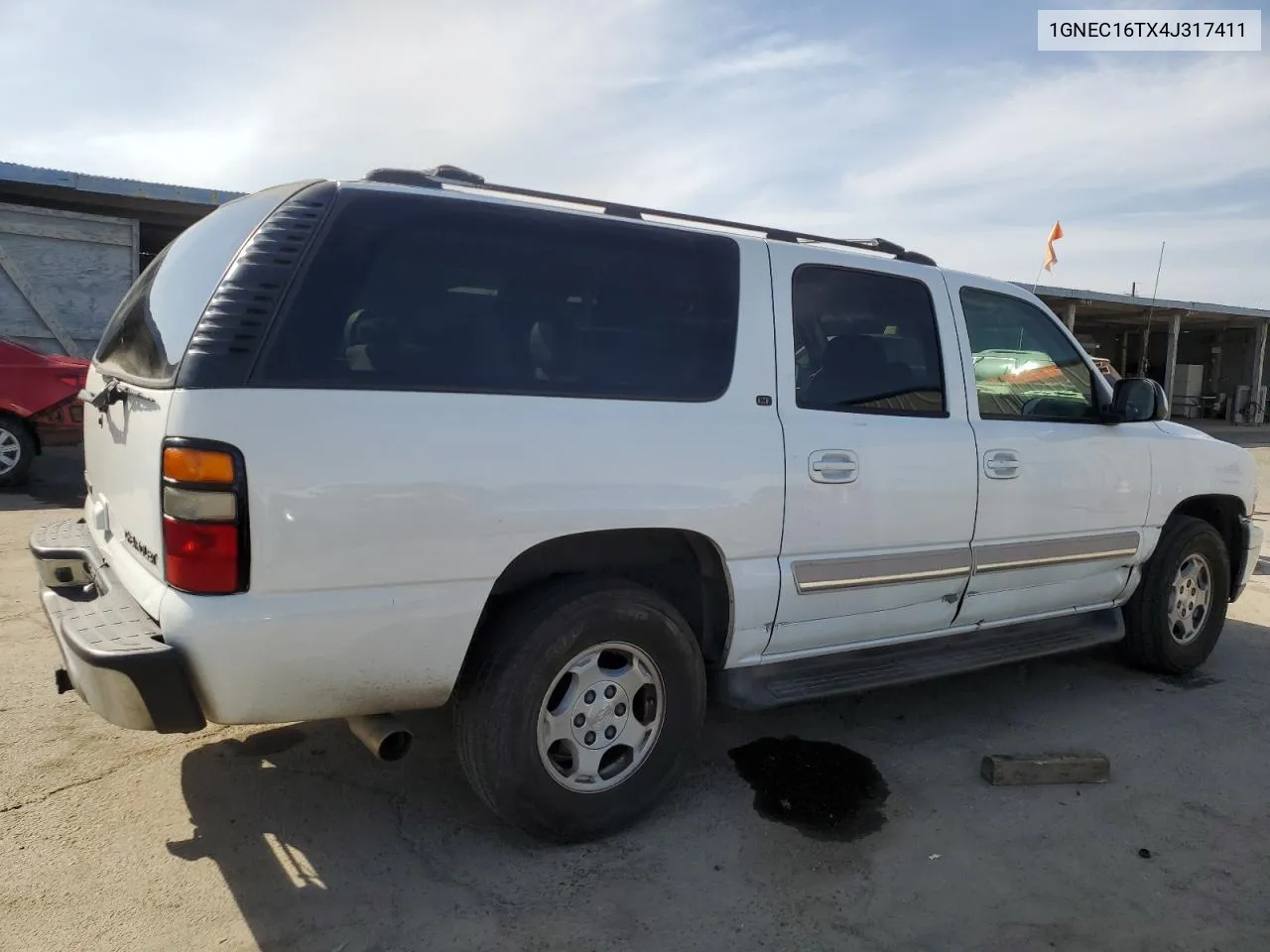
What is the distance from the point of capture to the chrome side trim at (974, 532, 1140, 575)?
12.6 ft

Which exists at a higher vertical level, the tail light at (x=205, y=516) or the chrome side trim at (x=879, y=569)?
the tail light at (x=205, y=516)

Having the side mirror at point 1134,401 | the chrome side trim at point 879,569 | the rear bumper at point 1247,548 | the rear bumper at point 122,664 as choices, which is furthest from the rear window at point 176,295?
the rear bumper at point 1247,548

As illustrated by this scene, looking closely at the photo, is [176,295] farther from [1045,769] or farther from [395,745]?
[1045,769]

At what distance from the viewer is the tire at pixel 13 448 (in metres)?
8.97

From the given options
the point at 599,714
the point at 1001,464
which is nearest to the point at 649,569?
the point at 599,714

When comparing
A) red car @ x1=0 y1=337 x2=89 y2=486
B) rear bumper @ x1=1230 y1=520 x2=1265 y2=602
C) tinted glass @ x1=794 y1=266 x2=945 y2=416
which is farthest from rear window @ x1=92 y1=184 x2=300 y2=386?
red car @ x1=0 y1=337 x2=89 y2=486

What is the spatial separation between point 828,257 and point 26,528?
21.7 ft

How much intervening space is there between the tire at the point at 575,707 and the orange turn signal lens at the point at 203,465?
91cm

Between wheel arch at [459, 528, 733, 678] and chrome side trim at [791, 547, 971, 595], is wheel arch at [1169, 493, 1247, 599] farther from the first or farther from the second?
wheel arch at [459, 528, 733, 678]

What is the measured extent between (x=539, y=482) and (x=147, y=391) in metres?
1.10

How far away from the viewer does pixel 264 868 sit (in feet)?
9.18

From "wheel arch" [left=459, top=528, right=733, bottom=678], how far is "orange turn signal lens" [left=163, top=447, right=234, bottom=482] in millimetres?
791

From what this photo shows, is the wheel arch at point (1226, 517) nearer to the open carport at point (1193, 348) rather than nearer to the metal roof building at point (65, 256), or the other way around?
the metal roof building at point (65, 256)

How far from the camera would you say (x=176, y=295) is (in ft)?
9.20
